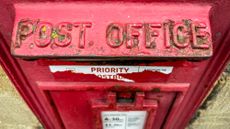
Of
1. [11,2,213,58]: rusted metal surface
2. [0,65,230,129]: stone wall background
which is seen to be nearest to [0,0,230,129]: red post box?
[11,2,213,58]: rusted metal surface

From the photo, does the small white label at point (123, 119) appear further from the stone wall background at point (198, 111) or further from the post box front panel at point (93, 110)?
the stone wall background at point (198, 111)

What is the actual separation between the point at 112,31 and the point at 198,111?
1107mm

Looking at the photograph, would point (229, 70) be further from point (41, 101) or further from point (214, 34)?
point (41, 101)

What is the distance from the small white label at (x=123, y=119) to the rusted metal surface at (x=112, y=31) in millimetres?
603

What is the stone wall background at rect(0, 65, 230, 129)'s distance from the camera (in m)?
1.44

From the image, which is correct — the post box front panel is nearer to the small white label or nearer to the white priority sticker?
the small white label

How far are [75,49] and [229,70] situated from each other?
835 mm

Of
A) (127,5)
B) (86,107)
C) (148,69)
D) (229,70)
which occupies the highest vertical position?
(127,5)

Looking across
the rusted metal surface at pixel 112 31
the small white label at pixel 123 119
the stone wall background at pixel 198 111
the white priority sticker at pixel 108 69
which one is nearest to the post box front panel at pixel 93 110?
the small white label at pixel 123 119

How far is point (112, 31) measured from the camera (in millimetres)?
741

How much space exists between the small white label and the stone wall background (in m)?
0.38

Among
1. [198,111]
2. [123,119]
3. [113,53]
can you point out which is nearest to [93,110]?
[123,119]

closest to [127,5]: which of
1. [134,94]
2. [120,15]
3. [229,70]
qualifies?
[120,15]

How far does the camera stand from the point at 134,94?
3.64 feet
